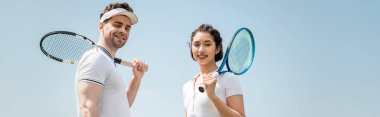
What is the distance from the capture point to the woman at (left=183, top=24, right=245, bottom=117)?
18.5 feet

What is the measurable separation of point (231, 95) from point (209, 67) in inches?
24.3

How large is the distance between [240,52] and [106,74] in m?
2.44

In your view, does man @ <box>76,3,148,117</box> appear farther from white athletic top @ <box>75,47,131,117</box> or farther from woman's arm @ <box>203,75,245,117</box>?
woman's arm @ <box>203,75,245,117</box>

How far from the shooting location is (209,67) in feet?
20.2

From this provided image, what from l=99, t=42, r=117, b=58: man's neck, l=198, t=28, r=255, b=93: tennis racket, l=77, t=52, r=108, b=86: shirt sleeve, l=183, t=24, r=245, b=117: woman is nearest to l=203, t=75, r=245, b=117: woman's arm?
l=183, t=24, r=245, b=117: woman

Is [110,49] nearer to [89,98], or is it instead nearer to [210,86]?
[89,98]

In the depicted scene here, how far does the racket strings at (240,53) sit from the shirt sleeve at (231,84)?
670mm

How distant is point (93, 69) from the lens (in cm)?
491

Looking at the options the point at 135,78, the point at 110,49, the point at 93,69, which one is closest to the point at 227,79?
the point at 135,78

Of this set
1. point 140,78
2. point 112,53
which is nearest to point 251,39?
point 140,78

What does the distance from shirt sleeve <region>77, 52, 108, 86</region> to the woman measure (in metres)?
1.37

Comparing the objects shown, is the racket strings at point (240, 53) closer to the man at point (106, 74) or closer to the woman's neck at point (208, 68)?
the woman's neck at point (208, 68)

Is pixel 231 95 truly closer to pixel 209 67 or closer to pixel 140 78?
pixel 209 67

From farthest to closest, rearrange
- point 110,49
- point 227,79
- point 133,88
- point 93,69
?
1. point 133,88
2. point 227,79
3. point 110,49
4. point 93,69
